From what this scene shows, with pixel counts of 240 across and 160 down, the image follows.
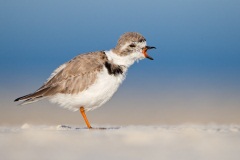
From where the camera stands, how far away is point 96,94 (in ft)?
28.9

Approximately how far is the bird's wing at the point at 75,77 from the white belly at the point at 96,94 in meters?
0.08

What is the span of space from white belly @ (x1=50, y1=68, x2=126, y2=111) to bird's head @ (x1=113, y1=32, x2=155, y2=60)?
0.41 meters

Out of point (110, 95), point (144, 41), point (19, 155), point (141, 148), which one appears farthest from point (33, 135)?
point (144, 41)

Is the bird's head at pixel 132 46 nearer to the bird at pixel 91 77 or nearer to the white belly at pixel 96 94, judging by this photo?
the bird at pixel 91 77

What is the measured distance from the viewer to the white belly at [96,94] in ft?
28.9

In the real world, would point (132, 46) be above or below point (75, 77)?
above

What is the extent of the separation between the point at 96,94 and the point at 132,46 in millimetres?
1062

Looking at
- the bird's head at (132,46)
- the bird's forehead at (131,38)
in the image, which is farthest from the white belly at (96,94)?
the bird's forehead at (131,38)

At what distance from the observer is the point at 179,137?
7.30m

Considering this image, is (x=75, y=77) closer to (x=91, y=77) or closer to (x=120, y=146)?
(x=91, y=77)

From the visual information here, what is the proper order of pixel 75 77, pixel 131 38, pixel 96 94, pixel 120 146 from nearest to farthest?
pixel 120 146
pixel 96 94
pixel 75 77
pixel 131 38

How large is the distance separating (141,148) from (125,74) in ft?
8.93

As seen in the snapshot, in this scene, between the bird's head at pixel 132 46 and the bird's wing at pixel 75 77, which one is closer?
the bird's wing at pixel 75 77

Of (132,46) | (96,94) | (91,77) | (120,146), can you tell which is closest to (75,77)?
(91,77)
